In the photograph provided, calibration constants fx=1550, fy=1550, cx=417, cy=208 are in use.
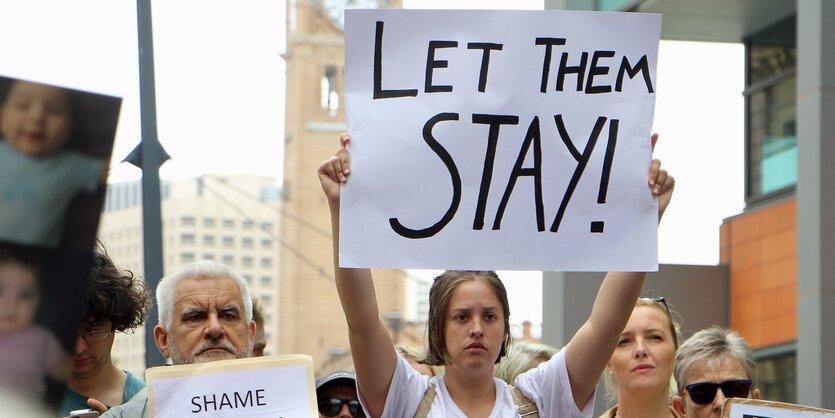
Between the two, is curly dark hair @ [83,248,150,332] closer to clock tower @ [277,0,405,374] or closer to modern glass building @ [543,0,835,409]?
modern glass building @ [543,0,835,409]

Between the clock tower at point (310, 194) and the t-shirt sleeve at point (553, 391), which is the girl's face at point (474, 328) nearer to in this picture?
the t-shirt sleeve at point (553, 391)

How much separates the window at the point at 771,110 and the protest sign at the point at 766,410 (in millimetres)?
9531

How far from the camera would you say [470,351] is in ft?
11.8

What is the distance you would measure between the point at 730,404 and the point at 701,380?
23.8 inches

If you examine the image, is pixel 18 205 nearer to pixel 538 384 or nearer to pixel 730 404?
pixel 538 384

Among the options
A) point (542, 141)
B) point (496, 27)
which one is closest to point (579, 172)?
point (542, 141)

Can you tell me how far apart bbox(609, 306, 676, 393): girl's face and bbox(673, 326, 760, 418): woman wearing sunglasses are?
0.34 ft

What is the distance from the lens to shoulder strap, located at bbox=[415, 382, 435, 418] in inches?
142

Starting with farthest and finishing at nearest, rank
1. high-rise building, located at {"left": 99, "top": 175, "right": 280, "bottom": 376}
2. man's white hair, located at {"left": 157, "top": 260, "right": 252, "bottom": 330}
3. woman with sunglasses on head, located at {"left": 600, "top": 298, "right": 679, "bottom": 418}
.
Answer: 1. high-rise building, located at {"left": 99, "top": 175, "right": 280, "bottom": 376}
2. woman with sunglasses on head, located at {"left": 600, "top": 298, "right": 679, "bottom": 418}
3. man's white hair, located at {"left": 157, "top": 260, "right": 252, "bottom": 330}

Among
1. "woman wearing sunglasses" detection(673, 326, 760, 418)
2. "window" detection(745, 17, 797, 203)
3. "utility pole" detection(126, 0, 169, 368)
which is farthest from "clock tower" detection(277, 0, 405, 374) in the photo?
"woman wearing sunglasses" detection(673, 326, 760, 418)

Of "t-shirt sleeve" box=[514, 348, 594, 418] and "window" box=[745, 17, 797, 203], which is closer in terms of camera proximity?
"t-shirt sleeve" box=[514, 348, 594, 418]

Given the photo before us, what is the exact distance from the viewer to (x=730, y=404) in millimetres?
3717

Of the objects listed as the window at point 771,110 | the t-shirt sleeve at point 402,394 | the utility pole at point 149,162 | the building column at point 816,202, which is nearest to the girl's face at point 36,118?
the t-shirt sleeve at point 402,394

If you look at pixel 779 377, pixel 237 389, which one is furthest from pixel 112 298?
pixel 779 377
